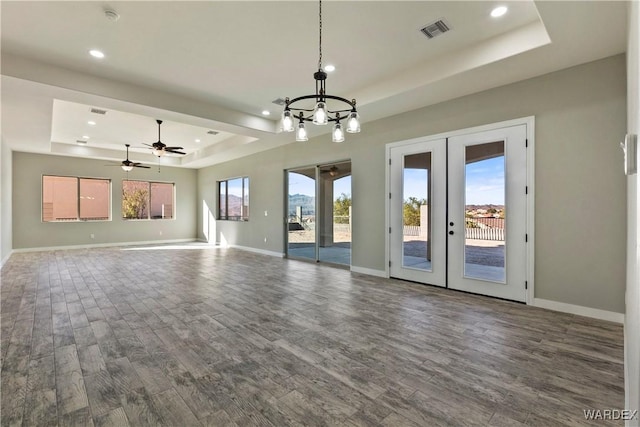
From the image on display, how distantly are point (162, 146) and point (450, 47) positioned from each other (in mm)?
5740

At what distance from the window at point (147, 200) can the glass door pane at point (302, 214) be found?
6.43 metres

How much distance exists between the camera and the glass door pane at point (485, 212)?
169 inches

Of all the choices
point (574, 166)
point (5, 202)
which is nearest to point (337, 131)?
point (574, 166)

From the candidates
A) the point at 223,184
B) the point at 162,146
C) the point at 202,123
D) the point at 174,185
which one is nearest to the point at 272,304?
the point at 202,123

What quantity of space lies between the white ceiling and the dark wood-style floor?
9.78ft

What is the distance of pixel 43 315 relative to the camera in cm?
364

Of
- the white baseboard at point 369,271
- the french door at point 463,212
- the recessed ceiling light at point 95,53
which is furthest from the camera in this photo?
the white baseboard at point 369,271

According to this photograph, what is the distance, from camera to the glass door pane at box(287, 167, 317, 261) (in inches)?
296

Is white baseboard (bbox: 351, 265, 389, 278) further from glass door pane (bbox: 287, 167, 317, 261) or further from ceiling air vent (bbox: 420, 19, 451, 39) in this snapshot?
ceiling air vent (bbox: 420, 19, 451, 39)

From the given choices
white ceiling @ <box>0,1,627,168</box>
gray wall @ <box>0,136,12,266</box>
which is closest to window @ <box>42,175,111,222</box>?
gray wall @ <box>0,136,12,266</box>

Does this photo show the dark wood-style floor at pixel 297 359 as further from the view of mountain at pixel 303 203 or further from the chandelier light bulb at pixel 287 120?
the view of mountain at pixel 303 203

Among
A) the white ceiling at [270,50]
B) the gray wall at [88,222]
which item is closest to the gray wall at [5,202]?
the gray wall at [88,222]

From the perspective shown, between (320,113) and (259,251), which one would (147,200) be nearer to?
(259,251)

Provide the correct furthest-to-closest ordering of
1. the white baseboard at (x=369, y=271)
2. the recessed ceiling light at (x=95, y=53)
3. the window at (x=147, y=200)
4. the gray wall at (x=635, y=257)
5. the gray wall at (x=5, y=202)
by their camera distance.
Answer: the window at (x=147, y=200), the gray wall at (x=5, y=202), the white baseboard at (x=369, y=271), the recessed ceiling light at (x=95, y=53), the gray wall at (x=635, y=257)
